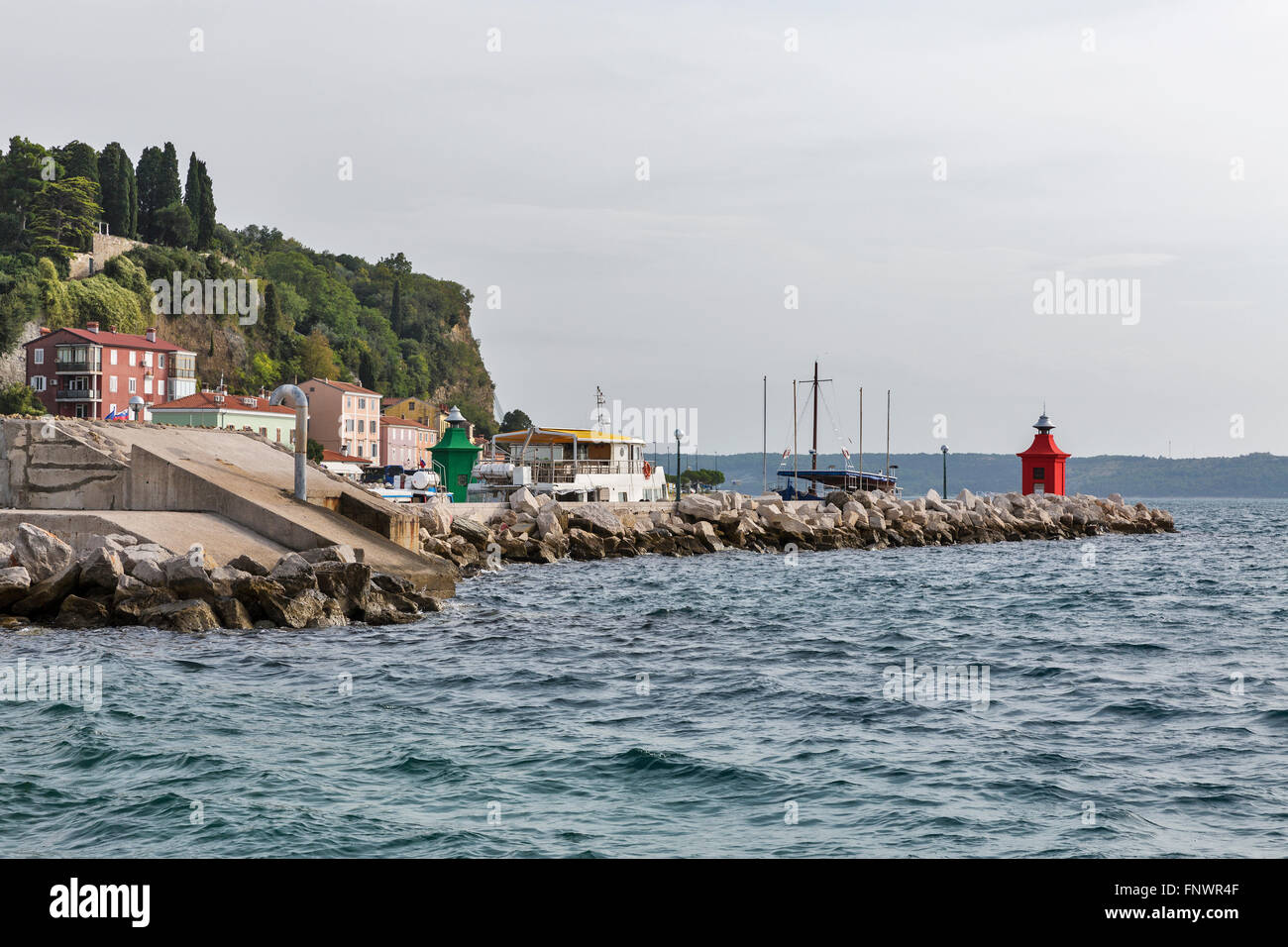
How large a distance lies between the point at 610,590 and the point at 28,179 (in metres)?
79.2

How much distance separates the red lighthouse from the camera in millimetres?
65938

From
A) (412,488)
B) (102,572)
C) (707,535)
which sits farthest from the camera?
(412,488)

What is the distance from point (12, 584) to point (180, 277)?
3141 inches

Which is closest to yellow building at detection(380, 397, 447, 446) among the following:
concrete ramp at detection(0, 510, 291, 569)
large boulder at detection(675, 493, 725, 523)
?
large boulder at detection(675, 493, 725, 523)

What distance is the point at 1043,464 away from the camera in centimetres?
6700

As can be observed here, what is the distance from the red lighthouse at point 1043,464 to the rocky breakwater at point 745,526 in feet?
5.51

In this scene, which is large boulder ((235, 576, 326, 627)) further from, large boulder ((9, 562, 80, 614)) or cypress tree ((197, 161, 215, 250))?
cypress tree ((197, 161, 215, 250))

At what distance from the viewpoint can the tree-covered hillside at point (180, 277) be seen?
272ft

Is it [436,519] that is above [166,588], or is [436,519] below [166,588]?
above

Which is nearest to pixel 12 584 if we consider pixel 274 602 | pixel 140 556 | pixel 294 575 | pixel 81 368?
pixel 140 556

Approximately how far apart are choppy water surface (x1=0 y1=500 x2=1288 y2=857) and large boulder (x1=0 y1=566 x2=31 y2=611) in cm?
161

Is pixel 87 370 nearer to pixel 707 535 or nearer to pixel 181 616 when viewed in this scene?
pixel 707 535
